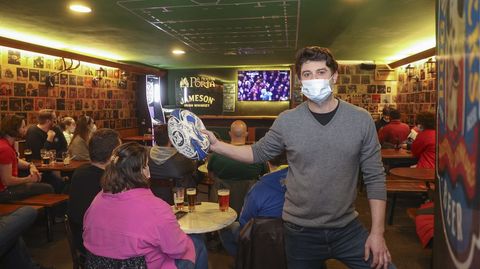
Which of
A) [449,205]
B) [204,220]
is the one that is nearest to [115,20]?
[204,220]

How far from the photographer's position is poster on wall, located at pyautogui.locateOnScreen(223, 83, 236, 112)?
1112 centimetres

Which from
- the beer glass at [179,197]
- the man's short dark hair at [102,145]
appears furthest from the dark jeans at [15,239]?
the beer glass at [179,197]

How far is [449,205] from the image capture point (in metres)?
0.89

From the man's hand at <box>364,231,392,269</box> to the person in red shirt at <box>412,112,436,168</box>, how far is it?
363cm

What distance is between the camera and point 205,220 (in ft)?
8.13

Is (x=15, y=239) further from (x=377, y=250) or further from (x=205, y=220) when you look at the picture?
(x=377, y=250)

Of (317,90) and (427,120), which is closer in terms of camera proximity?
(317,90)

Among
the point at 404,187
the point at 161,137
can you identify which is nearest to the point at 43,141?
the point at 161,137

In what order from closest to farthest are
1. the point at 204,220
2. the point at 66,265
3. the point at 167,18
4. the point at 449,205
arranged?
the point at 449,205, the point at 204,220, the point at 66,265, the point at 167,18

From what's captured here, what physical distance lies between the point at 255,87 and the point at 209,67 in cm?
144

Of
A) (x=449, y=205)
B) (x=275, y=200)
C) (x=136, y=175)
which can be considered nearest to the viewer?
(x=449, y=205)

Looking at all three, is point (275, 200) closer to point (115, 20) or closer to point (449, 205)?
point (449, 205)

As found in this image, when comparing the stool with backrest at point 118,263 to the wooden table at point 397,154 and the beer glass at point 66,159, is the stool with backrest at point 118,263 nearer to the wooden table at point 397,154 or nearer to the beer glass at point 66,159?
the beer glass at point 66,159

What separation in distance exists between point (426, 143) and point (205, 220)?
3.45m
